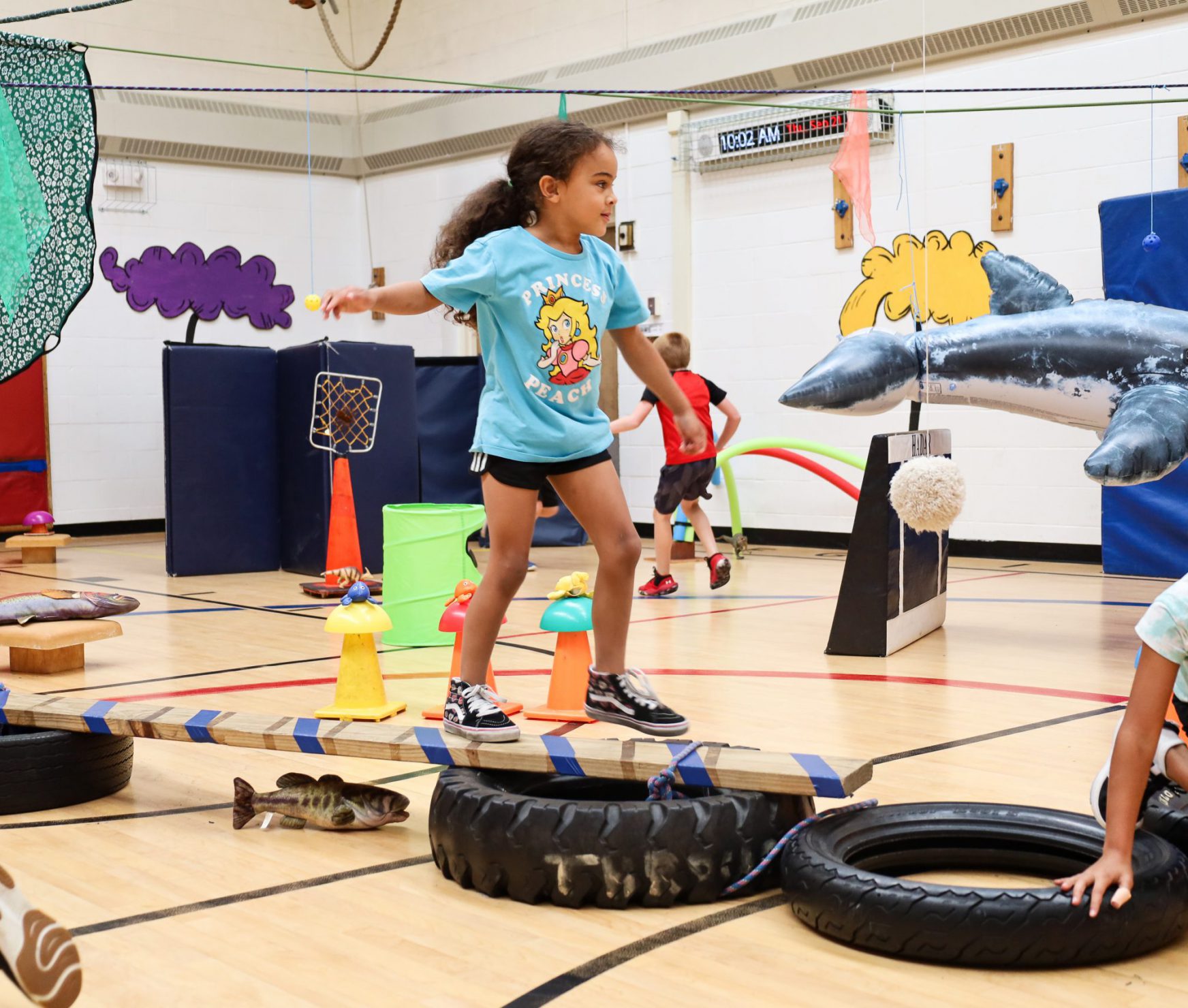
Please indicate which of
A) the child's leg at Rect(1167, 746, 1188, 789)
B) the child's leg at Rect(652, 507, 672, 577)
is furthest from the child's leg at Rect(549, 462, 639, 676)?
the child's leg at Rect(652, 507, 672, 577)

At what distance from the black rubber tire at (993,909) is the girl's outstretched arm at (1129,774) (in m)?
0.03

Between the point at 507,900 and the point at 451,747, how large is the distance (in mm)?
386

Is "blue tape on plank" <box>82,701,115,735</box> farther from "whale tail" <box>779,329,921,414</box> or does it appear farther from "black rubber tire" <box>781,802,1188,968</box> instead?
"whale tail" <box>779,329,921,414</box>

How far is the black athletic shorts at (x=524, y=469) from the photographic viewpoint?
2.77 meters

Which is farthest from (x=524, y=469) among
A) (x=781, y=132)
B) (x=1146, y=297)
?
(x=781, y=132)

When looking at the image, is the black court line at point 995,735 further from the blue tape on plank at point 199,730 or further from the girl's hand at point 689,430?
the blue tape on plank at point 199,730

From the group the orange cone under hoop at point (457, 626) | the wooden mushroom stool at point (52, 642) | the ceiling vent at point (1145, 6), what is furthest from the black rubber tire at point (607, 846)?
the ceiling vent at point (1145, 6)

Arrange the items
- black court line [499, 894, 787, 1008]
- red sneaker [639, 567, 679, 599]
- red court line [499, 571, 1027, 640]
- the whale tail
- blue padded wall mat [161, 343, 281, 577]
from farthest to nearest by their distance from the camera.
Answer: blue padded wall mat [161, 343, 281, 577]
red sneaker [639, 567, 679, 599]
red court line [499, 571, 1027, 640]
the whale tail
black court line [499, 894, 787, 1008]

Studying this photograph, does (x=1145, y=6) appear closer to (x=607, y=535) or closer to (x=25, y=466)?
(x=607, y=535)

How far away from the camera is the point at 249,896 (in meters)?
2.14

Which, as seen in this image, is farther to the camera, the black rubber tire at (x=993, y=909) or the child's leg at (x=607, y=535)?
the child's leg at (x=607, y=535)

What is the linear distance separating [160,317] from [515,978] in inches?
382

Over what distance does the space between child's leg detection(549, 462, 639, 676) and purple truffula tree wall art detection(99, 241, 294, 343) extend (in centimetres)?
803

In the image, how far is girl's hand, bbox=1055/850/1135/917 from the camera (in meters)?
1.77
